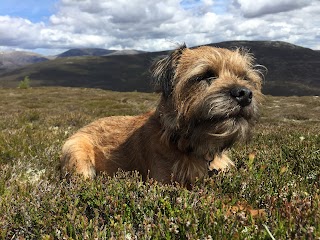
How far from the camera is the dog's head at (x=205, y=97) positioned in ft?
16.0

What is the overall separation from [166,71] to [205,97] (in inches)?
44.2

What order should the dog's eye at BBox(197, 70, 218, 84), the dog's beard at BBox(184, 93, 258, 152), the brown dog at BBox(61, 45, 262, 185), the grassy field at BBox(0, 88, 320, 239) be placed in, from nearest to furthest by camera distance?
the grassy field at BBox(0, 88, 320, 239), the dog's beard at BBox(184, 93, 258, 152), the brown dog at BBox(61, 45, 262, 185), the dog's eye at BBox(197, 70, 218, 84)

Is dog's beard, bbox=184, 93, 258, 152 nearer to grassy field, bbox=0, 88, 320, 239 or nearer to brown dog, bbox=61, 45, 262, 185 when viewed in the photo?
brown dog, bbox=61, 45, 262, 185

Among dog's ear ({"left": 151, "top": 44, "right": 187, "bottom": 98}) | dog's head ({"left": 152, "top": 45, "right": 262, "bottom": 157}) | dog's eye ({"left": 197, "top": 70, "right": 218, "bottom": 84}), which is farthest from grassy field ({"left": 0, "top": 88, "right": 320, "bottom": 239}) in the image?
dog's ear ({"left": 151, "top": 44, "right": 187, "bottom": 98})

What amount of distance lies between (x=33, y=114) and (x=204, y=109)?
1637 centimetres

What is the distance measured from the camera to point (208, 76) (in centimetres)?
555

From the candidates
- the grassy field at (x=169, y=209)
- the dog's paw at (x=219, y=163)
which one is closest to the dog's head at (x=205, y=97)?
the dog's paw at (x=219, y=163)

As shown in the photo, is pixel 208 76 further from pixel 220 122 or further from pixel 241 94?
pixel 220 122

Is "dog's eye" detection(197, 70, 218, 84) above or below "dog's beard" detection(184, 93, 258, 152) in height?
above

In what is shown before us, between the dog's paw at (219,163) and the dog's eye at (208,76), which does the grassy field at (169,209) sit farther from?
the dog's eye at (208,76)

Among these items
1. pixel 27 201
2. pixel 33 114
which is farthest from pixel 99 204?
pixel 33 114

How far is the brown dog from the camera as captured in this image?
4934 mm

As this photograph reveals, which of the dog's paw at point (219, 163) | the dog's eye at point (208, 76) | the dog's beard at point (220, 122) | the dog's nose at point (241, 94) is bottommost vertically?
the dog's paw at point (219, 163)

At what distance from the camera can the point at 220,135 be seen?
16.4ft
